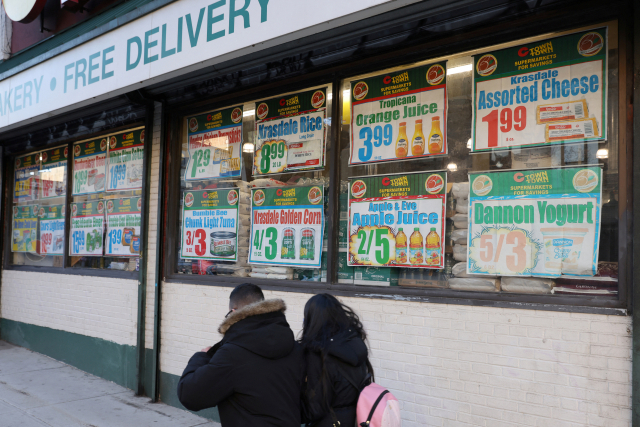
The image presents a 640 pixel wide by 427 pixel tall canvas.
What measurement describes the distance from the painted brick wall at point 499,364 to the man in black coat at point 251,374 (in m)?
1.73

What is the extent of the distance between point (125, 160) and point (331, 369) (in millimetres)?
5627

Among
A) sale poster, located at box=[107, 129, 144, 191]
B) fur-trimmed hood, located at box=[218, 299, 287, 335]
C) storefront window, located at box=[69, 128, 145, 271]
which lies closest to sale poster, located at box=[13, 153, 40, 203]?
storefront window, located at box=[69, 128, 145, 271]

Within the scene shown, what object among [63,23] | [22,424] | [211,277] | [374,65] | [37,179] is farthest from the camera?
[37,179]

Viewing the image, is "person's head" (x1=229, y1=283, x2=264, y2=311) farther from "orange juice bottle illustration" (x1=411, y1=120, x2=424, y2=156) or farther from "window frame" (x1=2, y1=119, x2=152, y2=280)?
"window frame" (x1=2, y1=119, x2=152, y2=280)

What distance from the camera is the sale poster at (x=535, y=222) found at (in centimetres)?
349

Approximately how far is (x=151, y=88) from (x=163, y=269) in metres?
2.24

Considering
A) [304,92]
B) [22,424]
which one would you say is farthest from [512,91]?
[22,424]

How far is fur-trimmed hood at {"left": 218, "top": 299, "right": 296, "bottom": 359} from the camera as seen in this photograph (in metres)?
2.52

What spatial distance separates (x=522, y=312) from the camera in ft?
11.8

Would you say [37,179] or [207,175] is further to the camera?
[37,179]

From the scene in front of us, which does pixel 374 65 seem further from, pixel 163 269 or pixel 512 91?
pixel 163 269

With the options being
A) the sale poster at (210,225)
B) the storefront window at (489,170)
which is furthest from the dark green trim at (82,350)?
the storefront window at (489,170)

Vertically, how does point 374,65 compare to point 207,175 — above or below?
above

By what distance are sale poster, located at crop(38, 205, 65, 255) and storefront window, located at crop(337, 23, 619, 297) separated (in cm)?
557
